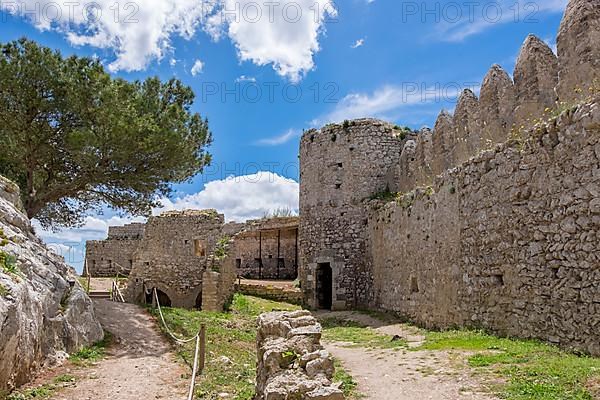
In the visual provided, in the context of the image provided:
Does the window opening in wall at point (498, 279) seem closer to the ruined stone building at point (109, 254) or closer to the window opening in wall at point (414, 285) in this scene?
the window opening in wall at point (414, 285)

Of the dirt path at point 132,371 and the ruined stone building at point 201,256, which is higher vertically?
the ruined stone building at point 201,256

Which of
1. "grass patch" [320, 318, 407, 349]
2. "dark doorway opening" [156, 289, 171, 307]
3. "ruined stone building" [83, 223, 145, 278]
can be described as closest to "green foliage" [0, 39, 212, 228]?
"grass patch" [320, 318, 407, 349]

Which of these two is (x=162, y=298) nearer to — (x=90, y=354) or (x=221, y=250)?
(x=221, y=250)

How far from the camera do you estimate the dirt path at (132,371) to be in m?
7.77

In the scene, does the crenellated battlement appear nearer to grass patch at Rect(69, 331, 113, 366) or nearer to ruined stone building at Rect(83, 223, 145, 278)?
grass patch at Rect(69, 331, 113, 366)

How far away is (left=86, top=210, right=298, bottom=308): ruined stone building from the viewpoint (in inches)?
834

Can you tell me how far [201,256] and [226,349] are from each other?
42.0 ft

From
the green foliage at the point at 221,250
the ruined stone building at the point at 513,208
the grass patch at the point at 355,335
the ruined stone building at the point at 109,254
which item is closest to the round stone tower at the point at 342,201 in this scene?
the ruined stone building at the point at 513,208

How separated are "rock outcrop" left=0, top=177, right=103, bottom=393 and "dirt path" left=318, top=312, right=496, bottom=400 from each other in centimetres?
487

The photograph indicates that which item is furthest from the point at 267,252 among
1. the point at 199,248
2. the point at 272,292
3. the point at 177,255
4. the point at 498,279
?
the point at 498,279

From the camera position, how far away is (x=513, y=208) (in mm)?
8867

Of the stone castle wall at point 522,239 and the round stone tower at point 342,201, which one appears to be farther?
the round stone tower at point 342,201

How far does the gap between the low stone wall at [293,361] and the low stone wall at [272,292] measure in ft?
43.2

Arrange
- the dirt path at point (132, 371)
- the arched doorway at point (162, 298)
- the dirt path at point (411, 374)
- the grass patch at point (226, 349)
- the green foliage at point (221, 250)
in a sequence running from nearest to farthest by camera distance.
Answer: the dirt path at point (411, 374)
the dirt path at point (132, 371)
the grass patch at point (226, 349)
the green foliage at point (221, 250)
the arched doorway at point (162, 298)
